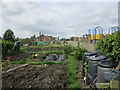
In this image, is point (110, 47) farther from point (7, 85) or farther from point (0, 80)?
point (0, 80)

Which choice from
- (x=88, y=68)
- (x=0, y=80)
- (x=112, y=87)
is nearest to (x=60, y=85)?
(x=88, y=68)

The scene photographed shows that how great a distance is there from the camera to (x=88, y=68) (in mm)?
3590

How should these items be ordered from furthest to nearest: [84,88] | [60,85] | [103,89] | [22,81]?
[22,81]
[60,85]
[84,88]
[103,89]

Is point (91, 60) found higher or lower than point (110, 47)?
lower

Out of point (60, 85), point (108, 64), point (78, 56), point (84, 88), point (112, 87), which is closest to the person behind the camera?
point (112, 87)

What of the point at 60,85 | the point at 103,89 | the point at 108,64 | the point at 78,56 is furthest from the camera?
the point at 78,56

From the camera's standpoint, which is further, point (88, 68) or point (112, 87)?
point (88, 68)

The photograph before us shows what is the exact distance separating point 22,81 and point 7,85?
468 mm

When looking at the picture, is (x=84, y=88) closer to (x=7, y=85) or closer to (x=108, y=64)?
(x=108, y=64)

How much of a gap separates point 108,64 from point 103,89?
3.08 feet

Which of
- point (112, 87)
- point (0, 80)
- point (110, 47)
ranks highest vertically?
point (110, 47)

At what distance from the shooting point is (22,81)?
3.87m

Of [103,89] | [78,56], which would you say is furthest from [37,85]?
[78,56]

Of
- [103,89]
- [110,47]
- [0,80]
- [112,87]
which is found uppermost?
[110,47]
